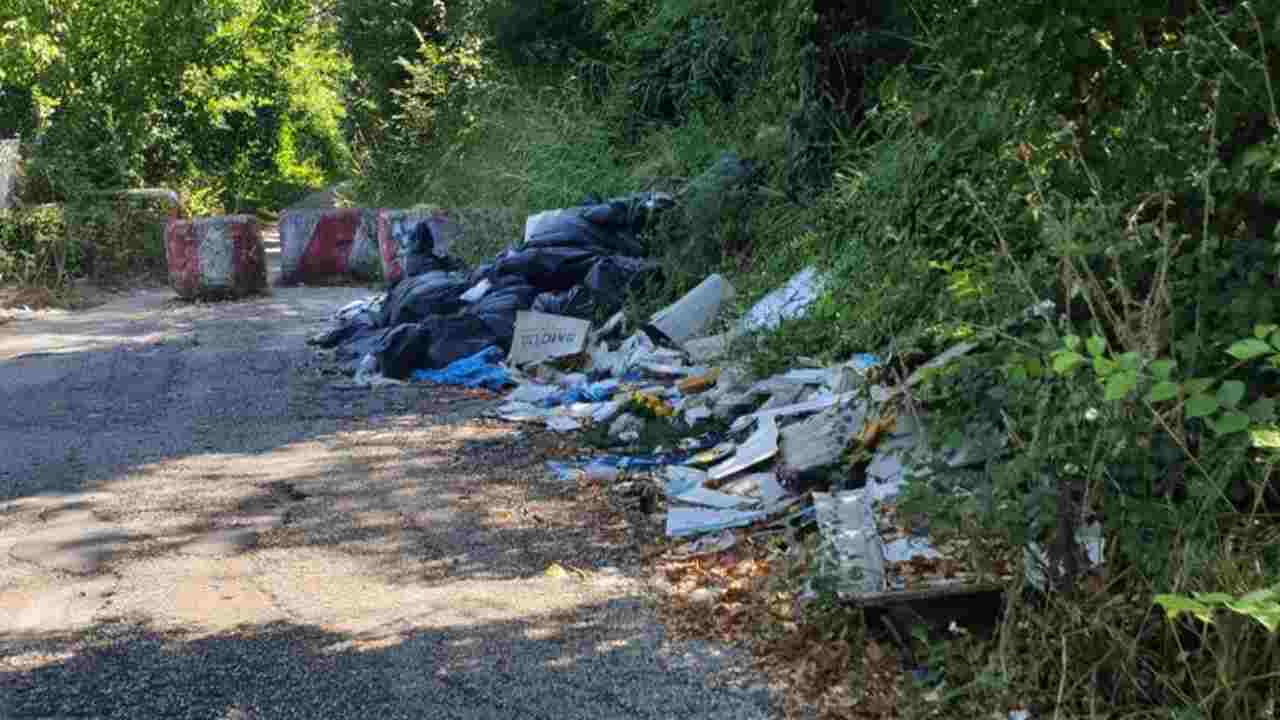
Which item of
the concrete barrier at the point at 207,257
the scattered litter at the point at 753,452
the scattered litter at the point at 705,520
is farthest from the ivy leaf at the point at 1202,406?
the concrete barrier at the point at 207,257

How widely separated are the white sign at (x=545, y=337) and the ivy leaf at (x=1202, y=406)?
8031 millimetres

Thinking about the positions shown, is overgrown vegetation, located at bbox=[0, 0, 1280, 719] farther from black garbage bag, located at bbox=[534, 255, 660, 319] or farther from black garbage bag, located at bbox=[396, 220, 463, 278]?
black garbage bag, located at bbox=[396, 220, 463, 278]

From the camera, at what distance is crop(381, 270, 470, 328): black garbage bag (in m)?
13.0

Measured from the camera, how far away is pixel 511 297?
12516 millimetres

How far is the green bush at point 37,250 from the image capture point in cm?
1897

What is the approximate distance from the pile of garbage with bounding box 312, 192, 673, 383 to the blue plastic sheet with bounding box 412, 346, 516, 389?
3.0 inches

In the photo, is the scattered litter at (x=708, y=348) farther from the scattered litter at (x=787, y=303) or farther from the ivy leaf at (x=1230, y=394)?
the ivy leaf at (x=1230, y=394)

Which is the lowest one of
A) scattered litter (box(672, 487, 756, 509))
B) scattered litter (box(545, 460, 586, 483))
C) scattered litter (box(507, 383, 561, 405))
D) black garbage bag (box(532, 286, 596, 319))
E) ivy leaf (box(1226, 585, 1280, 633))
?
scattered litter (box(507, 383, 561, 405))

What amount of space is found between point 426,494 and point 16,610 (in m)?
2.35

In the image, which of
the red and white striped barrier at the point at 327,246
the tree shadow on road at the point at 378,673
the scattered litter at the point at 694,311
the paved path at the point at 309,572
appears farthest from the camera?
the red and white striped barrier at the point at 327,246

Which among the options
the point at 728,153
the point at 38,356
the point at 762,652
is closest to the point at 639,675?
the point at 762,652

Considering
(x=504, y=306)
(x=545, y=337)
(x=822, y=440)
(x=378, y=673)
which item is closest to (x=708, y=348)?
(x=545, y=337)

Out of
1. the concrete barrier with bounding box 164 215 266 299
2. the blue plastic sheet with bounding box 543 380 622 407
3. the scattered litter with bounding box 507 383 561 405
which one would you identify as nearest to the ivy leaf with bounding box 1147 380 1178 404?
the blue plastic sheet with bounding box 543 380 622 407

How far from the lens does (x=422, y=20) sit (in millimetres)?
26375
